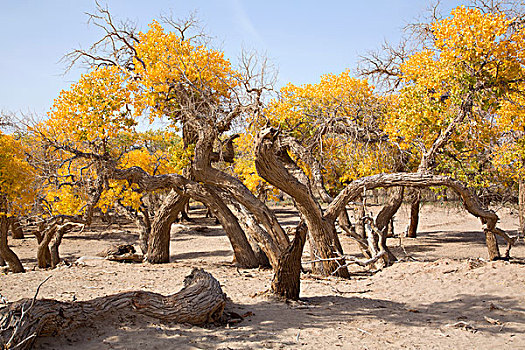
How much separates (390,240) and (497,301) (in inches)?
468

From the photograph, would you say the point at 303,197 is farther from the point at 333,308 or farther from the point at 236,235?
the point at 236,235

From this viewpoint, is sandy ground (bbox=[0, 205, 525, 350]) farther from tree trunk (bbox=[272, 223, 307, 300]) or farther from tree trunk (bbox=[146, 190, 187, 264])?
tree trunk (bbox=[146, 190, 187, 264])

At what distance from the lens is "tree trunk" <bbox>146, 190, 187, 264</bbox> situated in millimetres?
11578

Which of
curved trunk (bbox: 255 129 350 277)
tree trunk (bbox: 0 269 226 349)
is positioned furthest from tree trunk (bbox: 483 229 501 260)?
tree trunk (bbox: 0 269 226 349)

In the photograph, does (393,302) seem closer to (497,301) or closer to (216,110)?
(497,301)

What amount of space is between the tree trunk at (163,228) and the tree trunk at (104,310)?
5967mm

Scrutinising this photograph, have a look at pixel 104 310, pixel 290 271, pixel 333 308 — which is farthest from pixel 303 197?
pixel 104 310

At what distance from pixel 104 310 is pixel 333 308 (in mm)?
3252

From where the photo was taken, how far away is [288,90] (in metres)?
13.4

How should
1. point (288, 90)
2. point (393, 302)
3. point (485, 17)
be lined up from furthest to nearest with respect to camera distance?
point (288, 90) < point (485, 17) < point (393, 302)

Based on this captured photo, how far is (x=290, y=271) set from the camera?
641cm

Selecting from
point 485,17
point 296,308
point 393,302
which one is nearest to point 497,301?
point 393,302

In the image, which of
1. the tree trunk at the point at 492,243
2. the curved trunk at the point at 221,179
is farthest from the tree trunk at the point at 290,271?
the tree trunk at the point at 492,243

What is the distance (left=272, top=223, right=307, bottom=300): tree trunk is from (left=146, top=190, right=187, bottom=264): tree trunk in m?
5.68
